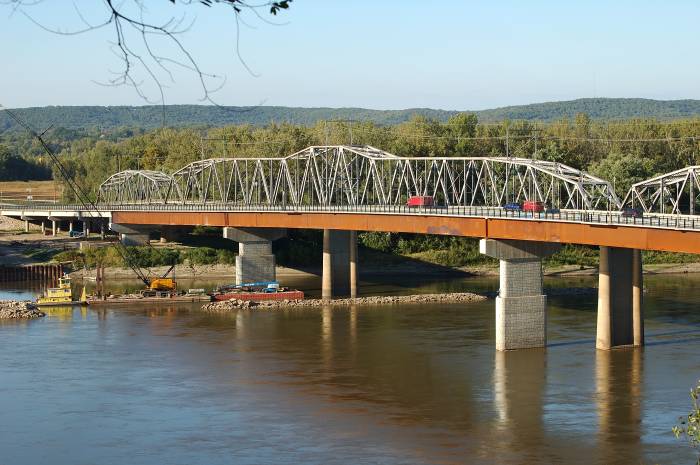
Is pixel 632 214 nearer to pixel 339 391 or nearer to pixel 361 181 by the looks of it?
pixel 339 391

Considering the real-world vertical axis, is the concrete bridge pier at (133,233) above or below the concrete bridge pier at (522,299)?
above

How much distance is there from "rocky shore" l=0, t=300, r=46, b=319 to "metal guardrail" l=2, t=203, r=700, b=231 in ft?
85.7

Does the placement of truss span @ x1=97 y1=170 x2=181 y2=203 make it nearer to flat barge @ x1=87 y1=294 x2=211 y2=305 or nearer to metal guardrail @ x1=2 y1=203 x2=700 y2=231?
metal guardrail @ x1=2 y1=203 x2=700 y2=231

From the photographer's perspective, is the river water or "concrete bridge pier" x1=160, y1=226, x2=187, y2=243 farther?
"concrete bridge pier" x1=160, y1=226, x2=187, y2=243

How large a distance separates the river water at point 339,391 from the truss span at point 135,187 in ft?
203

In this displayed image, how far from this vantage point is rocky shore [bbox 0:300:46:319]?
10381 cm

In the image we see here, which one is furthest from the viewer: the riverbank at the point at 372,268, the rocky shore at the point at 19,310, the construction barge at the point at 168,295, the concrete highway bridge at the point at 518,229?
the riverbank at the point at 372,268

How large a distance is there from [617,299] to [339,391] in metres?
21.5

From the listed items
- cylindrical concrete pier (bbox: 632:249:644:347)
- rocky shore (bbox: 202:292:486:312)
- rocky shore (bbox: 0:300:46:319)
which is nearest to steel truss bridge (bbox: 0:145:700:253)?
cylindrical concrete pier (bbox: 632:249:644:347)

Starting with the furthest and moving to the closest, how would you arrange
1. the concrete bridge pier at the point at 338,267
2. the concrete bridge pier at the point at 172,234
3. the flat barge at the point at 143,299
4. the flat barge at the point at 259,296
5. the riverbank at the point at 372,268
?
1. the concrete bridge pier at the point at 172,234
2. the riverbank at the point at 372,268
3. the concrete bridge pier at the point at 338,267
4. the flat barge at the point at 259,296
5. the flat barge at the point at 143,299

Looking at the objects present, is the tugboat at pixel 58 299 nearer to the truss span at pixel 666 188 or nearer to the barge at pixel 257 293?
the barge at pixel 257 293

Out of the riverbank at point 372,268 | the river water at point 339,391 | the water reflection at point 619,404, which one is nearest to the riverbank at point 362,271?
the riverbank at point 372,268

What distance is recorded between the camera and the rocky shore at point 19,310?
10381cm

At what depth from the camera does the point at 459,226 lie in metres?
94.2
